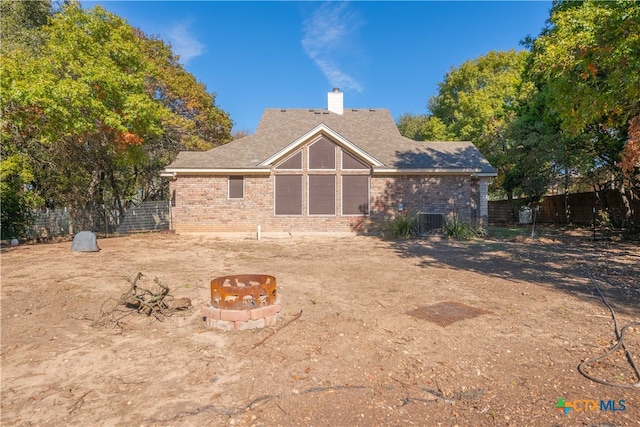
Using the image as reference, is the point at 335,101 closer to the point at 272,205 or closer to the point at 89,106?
the point at 272,205

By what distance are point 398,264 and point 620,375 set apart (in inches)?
225

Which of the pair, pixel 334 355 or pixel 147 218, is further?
pixel 147 218

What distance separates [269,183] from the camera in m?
15.9

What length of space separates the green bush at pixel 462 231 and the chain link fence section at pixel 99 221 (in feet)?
46.3

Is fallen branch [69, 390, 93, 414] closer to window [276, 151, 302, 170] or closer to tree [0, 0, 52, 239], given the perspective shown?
window [276, 151, 302, 170]

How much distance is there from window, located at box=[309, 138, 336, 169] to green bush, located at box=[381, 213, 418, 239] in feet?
13.0

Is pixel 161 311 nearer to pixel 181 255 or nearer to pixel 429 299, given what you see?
pixel 429 299

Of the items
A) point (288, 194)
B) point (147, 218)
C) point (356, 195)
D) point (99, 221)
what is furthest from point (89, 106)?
point (356, 195)

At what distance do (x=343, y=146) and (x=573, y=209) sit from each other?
1588 centimetres

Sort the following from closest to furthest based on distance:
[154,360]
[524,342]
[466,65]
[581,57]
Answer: [154,360]
[524,342]
[581,57]
[466,65]

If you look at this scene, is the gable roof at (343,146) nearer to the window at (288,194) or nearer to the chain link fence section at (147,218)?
the window at (288,194)

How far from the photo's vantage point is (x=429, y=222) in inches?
615

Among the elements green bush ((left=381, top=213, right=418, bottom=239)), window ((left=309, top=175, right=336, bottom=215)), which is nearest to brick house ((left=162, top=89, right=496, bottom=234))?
window ((left=309, top=175, right=336, bottom=215))

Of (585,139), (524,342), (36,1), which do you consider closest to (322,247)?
(524,342)
